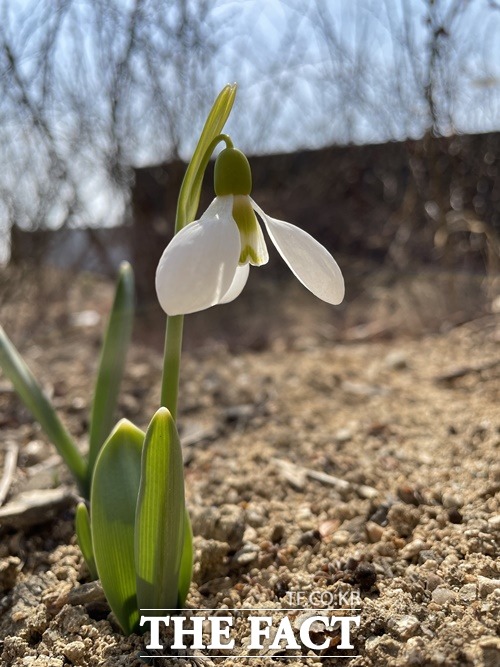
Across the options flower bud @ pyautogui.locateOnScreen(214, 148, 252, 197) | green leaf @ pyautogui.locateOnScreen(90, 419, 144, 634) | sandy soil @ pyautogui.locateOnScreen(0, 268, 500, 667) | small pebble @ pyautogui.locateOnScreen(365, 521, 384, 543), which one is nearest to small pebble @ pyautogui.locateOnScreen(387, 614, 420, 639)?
sandy soil @ pyautogui.locateOnScreen(0, 268, 500, 667)

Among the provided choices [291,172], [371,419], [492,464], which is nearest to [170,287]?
[492,464]

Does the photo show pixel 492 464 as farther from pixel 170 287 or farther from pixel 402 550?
pixel 170 287

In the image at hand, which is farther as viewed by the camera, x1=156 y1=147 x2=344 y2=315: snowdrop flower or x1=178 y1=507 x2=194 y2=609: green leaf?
x1=178 y1=507 x2=194 y2=609: green leaf

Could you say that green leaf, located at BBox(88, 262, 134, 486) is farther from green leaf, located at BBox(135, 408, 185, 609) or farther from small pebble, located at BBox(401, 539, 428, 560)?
small pebble, located at BBox(401, 539, 428, 560)

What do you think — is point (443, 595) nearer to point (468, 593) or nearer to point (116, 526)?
point (468, 593)

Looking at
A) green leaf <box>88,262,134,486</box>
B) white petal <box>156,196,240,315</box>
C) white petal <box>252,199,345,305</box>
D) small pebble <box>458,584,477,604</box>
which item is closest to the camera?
white petal <box>156,196,240,315</box>

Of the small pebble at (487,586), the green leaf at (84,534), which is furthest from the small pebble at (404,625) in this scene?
the green leaf at (84,534)

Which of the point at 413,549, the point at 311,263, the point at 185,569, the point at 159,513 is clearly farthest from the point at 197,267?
the point at 413,549
